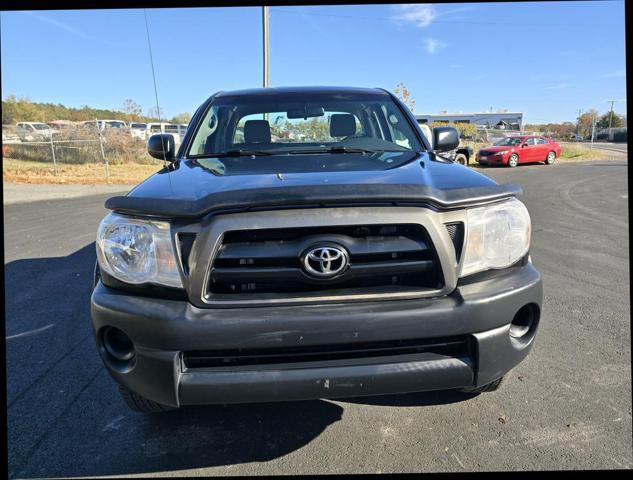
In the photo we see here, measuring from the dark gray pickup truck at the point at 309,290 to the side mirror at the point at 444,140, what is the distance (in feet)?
4.60

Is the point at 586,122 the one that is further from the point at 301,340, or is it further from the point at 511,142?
the point at 301,340

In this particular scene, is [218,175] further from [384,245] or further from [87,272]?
[87,272]

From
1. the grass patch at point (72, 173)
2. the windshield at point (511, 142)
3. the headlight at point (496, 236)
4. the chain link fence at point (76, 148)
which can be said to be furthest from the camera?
the windshield at point (511, 142)

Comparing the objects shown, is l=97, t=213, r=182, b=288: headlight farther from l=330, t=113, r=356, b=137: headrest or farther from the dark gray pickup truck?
l=330, t=113, r=356, b=137: headrest

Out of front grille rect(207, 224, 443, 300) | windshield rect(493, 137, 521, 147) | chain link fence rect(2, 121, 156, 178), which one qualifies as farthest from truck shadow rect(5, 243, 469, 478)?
windshield rect(493, 137, 521, 147)

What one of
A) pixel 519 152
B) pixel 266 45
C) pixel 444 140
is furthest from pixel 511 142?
pixel 444 140

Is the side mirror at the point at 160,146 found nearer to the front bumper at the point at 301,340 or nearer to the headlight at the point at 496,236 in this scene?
the front bumper at the point at 301,340

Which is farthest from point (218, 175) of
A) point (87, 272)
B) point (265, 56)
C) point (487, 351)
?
point (265, 56)

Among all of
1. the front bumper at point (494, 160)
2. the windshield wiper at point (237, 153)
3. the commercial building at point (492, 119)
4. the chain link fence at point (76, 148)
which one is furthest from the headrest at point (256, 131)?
the commercial building at point (492, 119)

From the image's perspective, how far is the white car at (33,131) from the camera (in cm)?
2188

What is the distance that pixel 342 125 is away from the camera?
3.51m

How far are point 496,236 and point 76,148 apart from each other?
2250cm

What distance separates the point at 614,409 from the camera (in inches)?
100

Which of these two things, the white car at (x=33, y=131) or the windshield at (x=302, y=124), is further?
the white car at (x=33, y=131)
